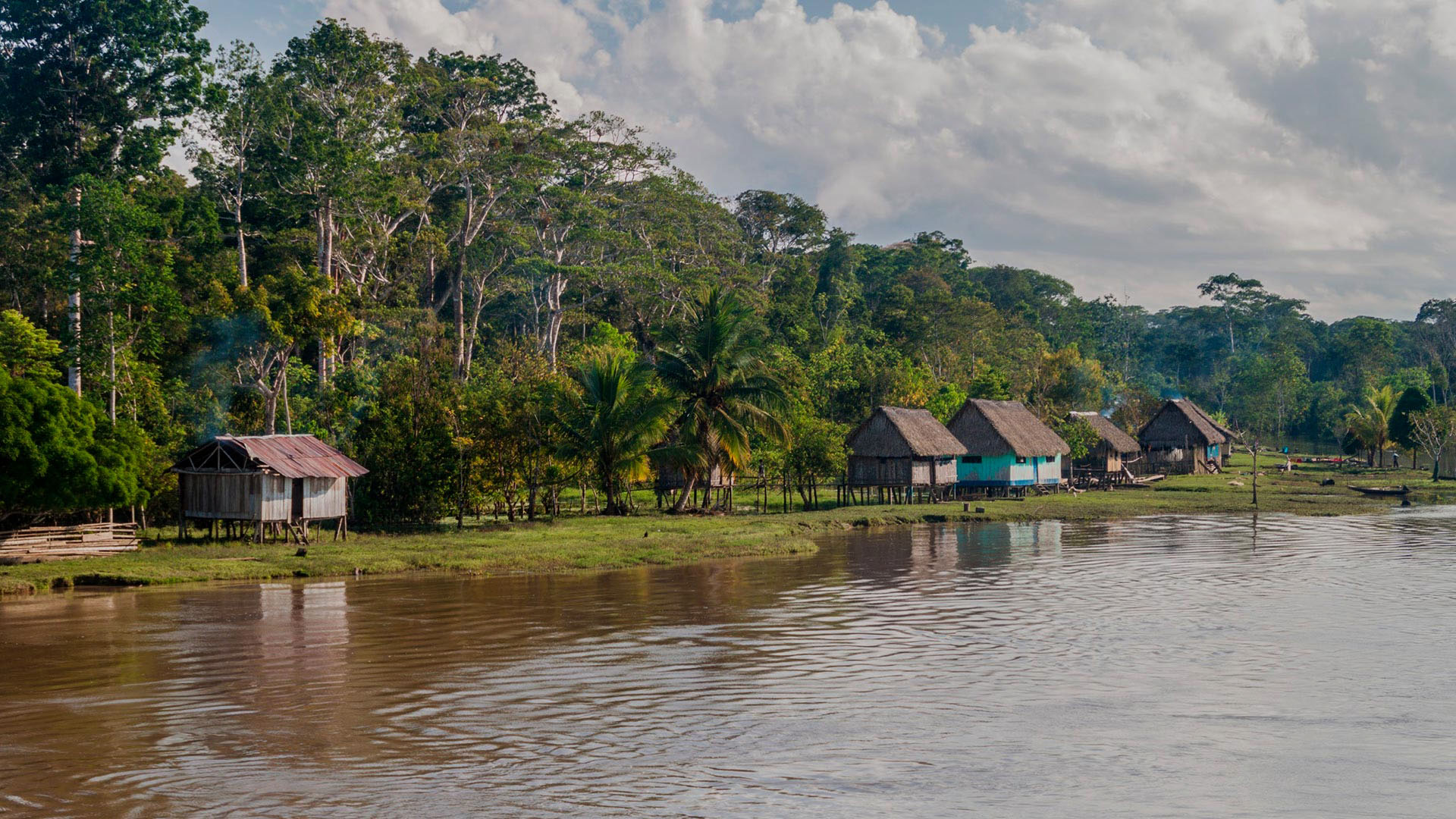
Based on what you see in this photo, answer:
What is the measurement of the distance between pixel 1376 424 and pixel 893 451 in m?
38.7

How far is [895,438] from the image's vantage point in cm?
4312

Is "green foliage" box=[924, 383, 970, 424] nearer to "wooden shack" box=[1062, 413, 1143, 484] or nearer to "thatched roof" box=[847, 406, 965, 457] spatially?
"wooden shack" box=[1062, 413, 1143, 484]

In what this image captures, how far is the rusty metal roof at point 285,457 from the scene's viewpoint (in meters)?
27.0

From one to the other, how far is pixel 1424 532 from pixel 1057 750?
29.0 metres

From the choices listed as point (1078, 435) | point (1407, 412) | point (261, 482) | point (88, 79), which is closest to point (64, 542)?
point (261, 482)

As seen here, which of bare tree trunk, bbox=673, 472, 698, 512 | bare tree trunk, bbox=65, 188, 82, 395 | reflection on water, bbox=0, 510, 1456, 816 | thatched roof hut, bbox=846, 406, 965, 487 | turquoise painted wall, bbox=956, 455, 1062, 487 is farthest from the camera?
turquoise painted wall, bbox=956, 455, 1062, 487

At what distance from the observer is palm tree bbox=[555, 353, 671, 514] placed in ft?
112

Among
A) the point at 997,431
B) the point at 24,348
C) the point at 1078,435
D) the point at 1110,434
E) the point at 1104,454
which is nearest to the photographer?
the point at 24,348

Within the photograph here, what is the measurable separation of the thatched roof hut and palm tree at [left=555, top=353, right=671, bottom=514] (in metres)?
10.8

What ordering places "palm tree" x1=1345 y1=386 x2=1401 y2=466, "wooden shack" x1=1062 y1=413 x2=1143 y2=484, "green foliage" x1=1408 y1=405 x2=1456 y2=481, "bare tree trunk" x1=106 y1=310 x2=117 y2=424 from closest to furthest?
"bare tree trunk" x1=106 y1=310 x2=117 y2=424
"wooden shack" x1=1062 y1=413 x2=1143 y2=484
"green foliage" x1=1408 y1=405 x2=1456 y2=481
"palm tree" x1=1345 y1=386 x2=1401 y2=466

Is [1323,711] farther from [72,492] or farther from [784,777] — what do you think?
[72,492]

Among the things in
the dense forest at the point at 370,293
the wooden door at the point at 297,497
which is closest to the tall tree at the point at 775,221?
the dense forest at the point at 370,293

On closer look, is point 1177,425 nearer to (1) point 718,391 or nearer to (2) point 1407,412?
(2) point 1407,412

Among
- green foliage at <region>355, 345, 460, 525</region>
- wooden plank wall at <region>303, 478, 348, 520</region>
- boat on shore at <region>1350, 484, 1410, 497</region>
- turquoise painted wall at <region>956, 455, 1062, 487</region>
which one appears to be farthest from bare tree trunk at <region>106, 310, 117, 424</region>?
boat on shore at <region>1350, 484, 1410, 497</region>
